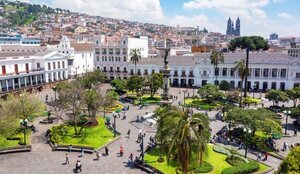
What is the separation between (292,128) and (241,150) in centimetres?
1323

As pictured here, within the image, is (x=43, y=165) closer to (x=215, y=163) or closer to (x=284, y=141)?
(x=215, y=163)

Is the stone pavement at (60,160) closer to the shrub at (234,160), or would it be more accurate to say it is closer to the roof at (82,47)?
the shrub at (234,160)

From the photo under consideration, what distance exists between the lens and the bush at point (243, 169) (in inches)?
1022

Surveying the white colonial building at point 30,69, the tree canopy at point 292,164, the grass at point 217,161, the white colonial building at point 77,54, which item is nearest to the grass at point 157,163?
the grass at point 217,161

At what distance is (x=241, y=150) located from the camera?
33.3m

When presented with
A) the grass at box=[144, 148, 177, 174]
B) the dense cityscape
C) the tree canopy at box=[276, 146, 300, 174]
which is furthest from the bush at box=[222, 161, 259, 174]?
the tree canopy at box=[276, 146, 300, 174]

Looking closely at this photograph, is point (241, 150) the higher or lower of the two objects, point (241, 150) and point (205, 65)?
the lower

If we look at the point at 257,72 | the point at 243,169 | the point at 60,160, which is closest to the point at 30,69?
the point at 60,160

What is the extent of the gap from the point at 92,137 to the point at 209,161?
1543 centimetres

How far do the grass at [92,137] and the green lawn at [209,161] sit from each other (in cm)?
703

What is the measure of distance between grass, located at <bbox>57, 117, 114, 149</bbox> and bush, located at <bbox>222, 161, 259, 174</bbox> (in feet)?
50.4

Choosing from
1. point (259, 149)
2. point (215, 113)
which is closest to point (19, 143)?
point (259, 149)

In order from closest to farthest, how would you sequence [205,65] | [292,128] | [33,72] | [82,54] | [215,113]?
[292,128] → [215,113] → [33,72] → [205,65] → [82,54]

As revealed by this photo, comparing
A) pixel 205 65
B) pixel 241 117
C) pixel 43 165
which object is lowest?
pixel 43 165
